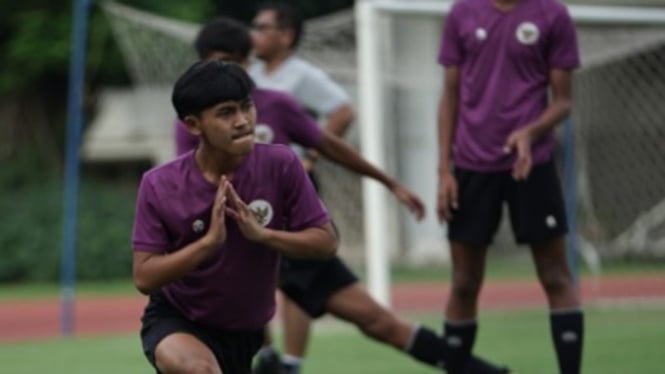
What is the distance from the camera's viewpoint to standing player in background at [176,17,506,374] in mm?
7805

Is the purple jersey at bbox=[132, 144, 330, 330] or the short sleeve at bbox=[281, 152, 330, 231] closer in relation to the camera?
the purple jersey at bbox=[132, 144, 330, 330]

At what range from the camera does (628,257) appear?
16.0 m

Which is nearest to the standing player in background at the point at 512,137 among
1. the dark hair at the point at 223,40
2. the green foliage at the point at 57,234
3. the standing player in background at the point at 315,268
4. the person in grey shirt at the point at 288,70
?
the standing player in background at the point at 315,268

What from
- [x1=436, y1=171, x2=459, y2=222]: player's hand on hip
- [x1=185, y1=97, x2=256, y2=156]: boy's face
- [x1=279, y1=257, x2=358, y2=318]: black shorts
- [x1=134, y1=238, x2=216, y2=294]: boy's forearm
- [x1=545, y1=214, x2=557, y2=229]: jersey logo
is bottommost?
[x1=279, y1=257, x2=358, y2=318]: black shorts

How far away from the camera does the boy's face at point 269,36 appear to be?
29.7ft

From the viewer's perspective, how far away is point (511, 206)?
24.5 ft

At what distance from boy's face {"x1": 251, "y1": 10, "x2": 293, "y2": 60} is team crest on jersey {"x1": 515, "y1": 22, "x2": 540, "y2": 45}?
6.66 feet

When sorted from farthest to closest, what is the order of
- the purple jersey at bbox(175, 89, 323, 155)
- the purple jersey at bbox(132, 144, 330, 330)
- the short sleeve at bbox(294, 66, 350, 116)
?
the short sleeve at bbox(294, 66, 350, 116) < the purple jersey at bbox(175, 89, 323, 155) < the purple jersey at bbox(132, 144, 330, 330)

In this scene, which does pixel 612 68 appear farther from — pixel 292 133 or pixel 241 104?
pixel 241 104

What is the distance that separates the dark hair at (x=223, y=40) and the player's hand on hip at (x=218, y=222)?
2.18 meters

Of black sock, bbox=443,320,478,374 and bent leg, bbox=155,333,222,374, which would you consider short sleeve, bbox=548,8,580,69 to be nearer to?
black sock, bbox=443,320,478,374

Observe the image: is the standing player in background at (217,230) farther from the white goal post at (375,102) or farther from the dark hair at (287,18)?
the white goal post at (375,102)

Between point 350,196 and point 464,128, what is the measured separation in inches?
366

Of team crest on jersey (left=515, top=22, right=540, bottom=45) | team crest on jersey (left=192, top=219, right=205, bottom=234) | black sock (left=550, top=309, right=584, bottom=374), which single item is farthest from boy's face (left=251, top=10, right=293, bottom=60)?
team crest on jersey (left=192, top=219, right=205, bottom=234)
